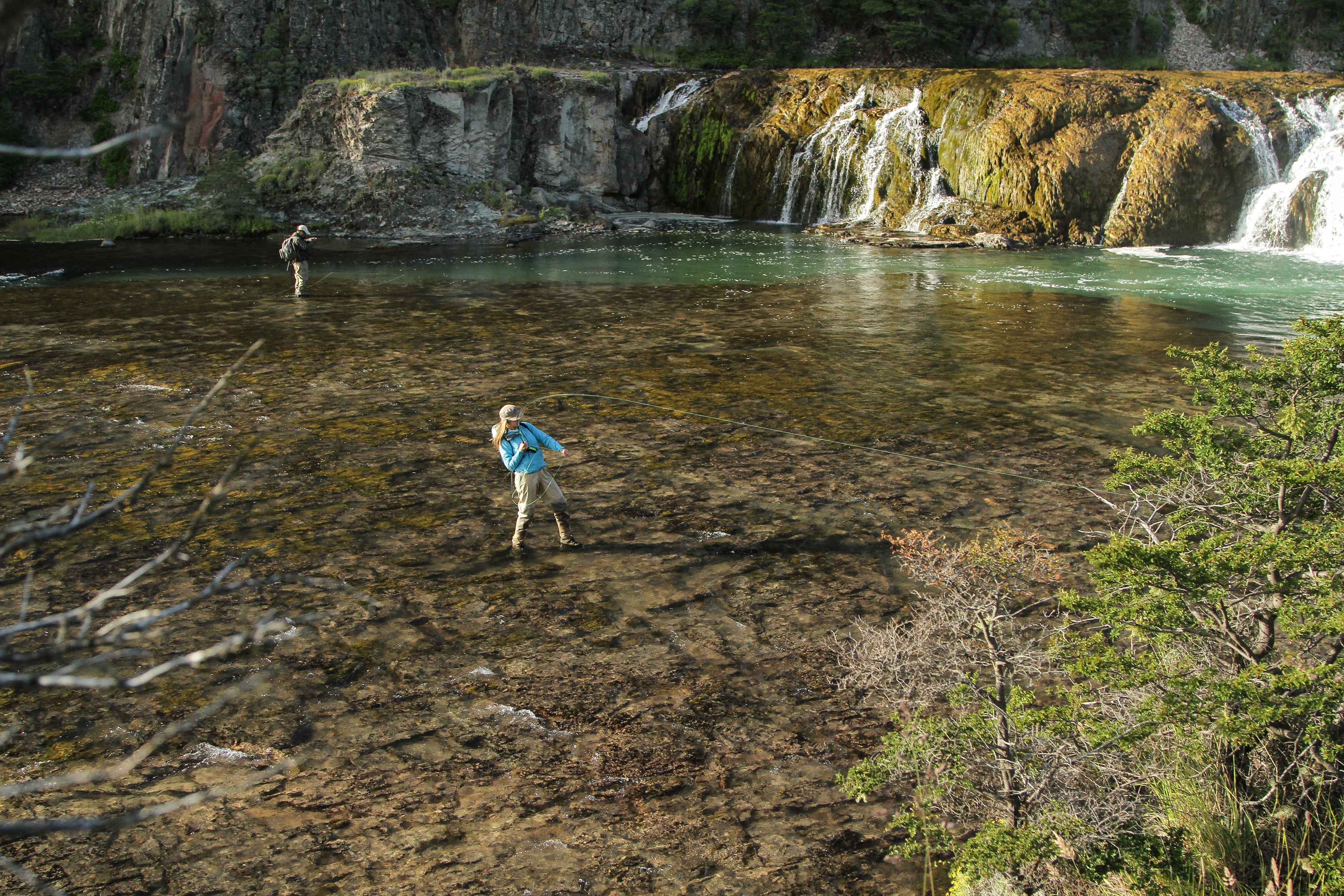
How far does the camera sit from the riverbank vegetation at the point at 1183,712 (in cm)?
491

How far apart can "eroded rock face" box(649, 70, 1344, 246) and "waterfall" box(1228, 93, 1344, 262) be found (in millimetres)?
457

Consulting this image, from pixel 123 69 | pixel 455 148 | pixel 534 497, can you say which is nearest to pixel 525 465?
pixel 534 497

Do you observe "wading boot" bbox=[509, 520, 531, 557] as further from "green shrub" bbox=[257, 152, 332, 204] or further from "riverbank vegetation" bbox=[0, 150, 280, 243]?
"green shrub" bbox=[257, 152, 332, 204]

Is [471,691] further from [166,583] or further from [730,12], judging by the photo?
[730,12]

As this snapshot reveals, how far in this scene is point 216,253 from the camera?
103ft

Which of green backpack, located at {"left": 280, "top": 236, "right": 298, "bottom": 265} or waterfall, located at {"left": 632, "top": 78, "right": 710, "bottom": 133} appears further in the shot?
waterfall, located at {"left": 632, "top": 78, "right": 710, "bottom": 133}

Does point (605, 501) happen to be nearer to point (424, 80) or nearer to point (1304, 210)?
point (1304, 210)


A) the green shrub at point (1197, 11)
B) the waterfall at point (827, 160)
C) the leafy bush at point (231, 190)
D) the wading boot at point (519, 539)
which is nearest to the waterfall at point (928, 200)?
the waterfall at point (827, 160)

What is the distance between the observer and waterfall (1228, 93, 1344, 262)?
96.7 feet

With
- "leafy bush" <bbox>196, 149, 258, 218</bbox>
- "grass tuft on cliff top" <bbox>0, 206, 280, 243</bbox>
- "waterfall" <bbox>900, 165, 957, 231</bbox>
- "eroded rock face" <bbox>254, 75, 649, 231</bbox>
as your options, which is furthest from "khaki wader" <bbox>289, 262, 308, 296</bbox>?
"waterfall" <bbox>900, 165, 957, 231</bbox>

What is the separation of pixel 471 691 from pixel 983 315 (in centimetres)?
1572

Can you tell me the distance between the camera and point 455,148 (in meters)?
37.7

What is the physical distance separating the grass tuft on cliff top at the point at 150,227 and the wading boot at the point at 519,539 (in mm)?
30453

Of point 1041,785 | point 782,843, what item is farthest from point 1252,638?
point 782,843
